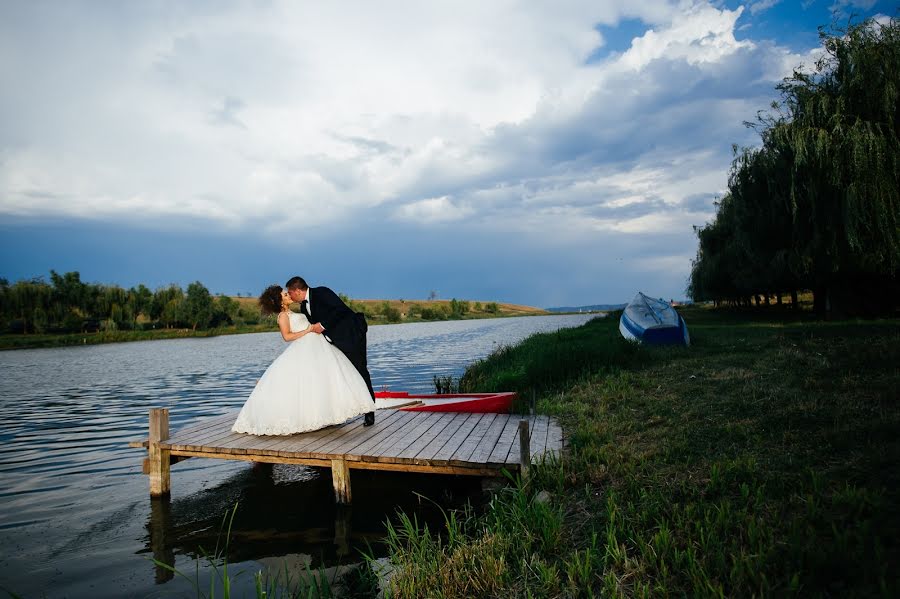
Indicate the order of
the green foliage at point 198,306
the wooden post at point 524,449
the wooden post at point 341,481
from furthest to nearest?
the green foliage at point 198,306, the wooden post at point 341,481, the wooden post at point 524,449

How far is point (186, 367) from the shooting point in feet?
94.6

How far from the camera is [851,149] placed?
17938 mm

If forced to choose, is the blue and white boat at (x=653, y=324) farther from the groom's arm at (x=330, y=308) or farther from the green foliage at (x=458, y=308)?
the green foliage at (x=458, y=308)

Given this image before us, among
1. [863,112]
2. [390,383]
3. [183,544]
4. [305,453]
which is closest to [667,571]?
[305,453]

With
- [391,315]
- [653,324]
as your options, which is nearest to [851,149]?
[653,324]

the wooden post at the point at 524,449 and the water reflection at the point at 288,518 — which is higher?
the wooden post at the point at 524,449

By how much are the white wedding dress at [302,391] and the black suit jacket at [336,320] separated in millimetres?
184

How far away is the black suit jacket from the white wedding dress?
0.18 meters

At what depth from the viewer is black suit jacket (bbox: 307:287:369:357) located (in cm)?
739

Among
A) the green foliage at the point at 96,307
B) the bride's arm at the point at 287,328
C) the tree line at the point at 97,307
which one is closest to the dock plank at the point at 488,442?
the bride's arm at the point at 287,328

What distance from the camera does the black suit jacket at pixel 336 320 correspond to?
7.39 m

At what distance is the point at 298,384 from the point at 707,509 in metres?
5.46

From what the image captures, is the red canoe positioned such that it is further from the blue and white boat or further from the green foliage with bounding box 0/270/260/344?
the green foliage with bounding box 0/270/260/344

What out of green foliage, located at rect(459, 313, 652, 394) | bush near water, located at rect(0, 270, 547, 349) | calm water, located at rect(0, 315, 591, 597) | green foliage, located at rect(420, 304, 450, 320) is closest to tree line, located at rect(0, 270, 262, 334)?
bush near water, located at rect(0, 270, 547, 349)
